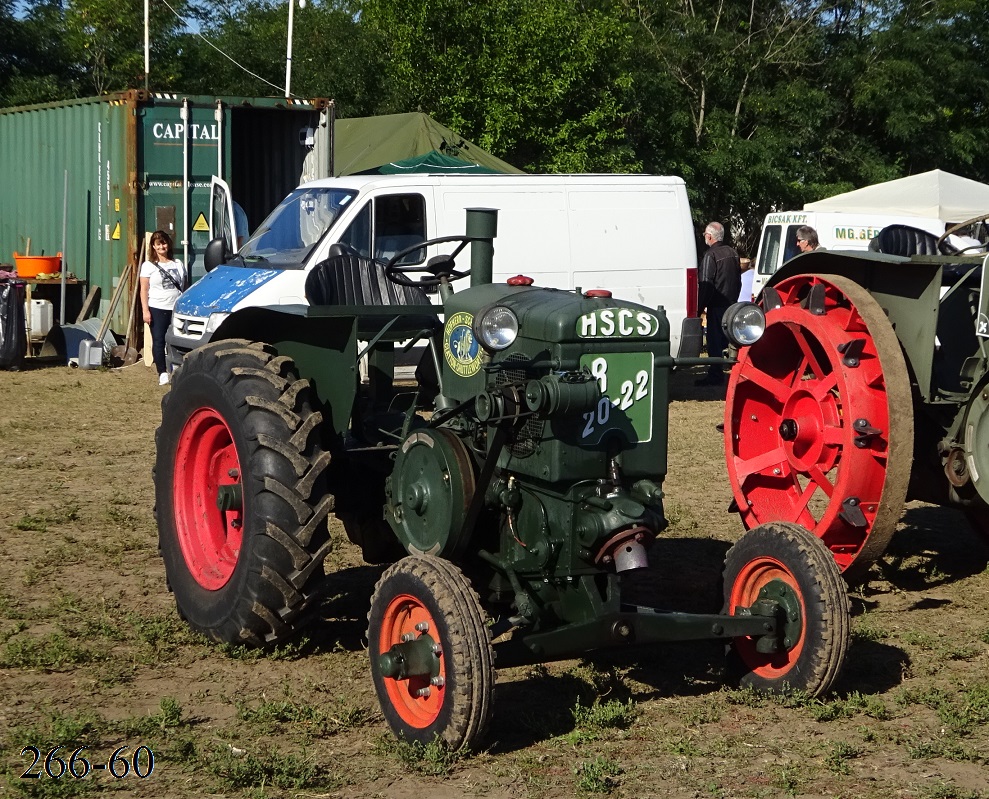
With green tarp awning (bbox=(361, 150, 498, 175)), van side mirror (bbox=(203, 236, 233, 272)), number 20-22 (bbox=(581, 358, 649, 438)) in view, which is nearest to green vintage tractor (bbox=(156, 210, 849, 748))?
number 20-22 (bbox=(581, 358, 649, 438))

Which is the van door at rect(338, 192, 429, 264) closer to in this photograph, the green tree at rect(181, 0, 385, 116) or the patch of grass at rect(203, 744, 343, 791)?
the patch of grass at rect(203, 744, 343, 791)

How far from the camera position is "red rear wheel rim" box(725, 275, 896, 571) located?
547 centimetres

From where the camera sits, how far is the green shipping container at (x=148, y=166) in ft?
46.8

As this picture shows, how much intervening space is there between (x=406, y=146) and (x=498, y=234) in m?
6.30

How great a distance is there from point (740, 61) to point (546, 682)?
20412 mm

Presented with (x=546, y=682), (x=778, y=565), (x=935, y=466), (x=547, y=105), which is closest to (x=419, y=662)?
(x=546, y=682)

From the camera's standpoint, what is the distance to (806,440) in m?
6.08

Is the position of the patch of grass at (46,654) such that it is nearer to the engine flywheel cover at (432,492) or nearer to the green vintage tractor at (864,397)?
the engine flywheel cover at (432,492)

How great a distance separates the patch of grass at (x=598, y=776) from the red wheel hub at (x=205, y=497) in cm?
189

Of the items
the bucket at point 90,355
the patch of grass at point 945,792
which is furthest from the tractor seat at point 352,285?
the bucket at point 90,355

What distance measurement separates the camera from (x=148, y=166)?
46.9ft

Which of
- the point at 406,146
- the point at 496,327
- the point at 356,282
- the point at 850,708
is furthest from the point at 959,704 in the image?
the point at 406,146

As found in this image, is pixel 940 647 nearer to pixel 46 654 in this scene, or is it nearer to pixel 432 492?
pixel 432 492

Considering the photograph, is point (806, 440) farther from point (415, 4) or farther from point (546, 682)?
point (415, 4)
